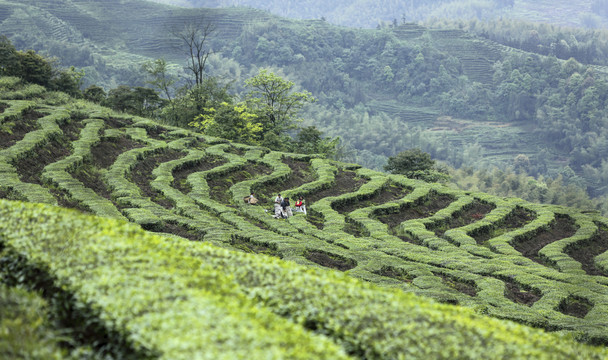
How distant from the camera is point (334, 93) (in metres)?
161

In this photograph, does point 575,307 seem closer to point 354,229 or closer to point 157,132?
point 354,229

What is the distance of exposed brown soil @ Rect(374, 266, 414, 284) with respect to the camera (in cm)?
1527

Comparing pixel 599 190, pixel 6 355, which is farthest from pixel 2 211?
pixel 599 190

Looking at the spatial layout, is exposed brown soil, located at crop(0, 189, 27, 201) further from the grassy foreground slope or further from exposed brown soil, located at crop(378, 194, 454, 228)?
exposed brown soil, located at crop(378, 194, 454, 228)

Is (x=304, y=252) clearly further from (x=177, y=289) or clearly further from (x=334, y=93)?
(x=334, y=93)

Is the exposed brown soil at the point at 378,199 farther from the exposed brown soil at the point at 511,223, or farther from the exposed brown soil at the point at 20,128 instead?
the exposed brown soil at the point at 20,128

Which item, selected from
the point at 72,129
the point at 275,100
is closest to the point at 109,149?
the point at 72,129

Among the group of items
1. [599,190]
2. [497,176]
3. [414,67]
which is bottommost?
[599,190]

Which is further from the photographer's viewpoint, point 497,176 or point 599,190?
point 599,190

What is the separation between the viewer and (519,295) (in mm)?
15312

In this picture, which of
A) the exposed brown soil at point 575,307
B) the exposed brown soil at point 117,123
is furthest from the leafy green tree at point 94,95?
the exposed brown soil at point 575,307

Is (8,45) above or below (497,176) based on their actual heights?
above

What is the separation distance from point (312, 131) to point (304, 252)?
1068 inches

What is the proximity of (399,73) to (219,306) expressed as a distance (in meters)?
173
